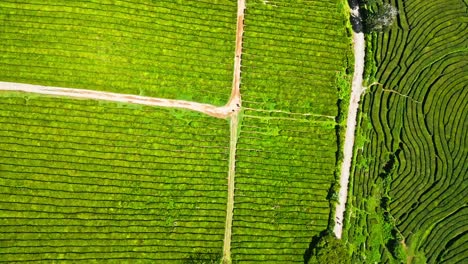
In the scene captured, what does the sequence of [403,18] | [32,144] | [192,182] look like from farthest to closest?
[403,18] < [192,182] < [32,144]

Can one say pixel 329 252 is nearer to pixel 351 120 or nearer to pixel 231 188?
pixel 231 188

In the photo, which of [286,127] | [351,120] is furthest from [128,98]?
[351,120]

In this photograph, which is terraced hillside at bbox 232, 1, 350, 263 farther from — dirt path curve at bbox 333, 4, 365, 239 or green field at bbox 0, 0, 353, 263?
dirt path curve at bbox 333, 4, 365, 239

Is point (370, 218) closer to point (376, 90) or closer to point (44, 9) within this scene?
point (376, 90)

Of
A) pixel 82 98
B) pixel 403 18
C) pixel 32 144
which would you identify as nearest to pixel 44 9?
pixel 82 98

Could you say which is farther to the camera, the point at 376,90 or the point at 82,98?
the point at 376,90

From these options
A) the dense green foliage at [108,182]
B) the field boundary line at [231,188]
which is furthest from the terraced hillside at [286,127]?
the dense green foliage at [108,182]

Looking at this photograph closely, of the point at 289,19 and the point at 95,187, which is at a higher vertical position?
the point at 289,19
